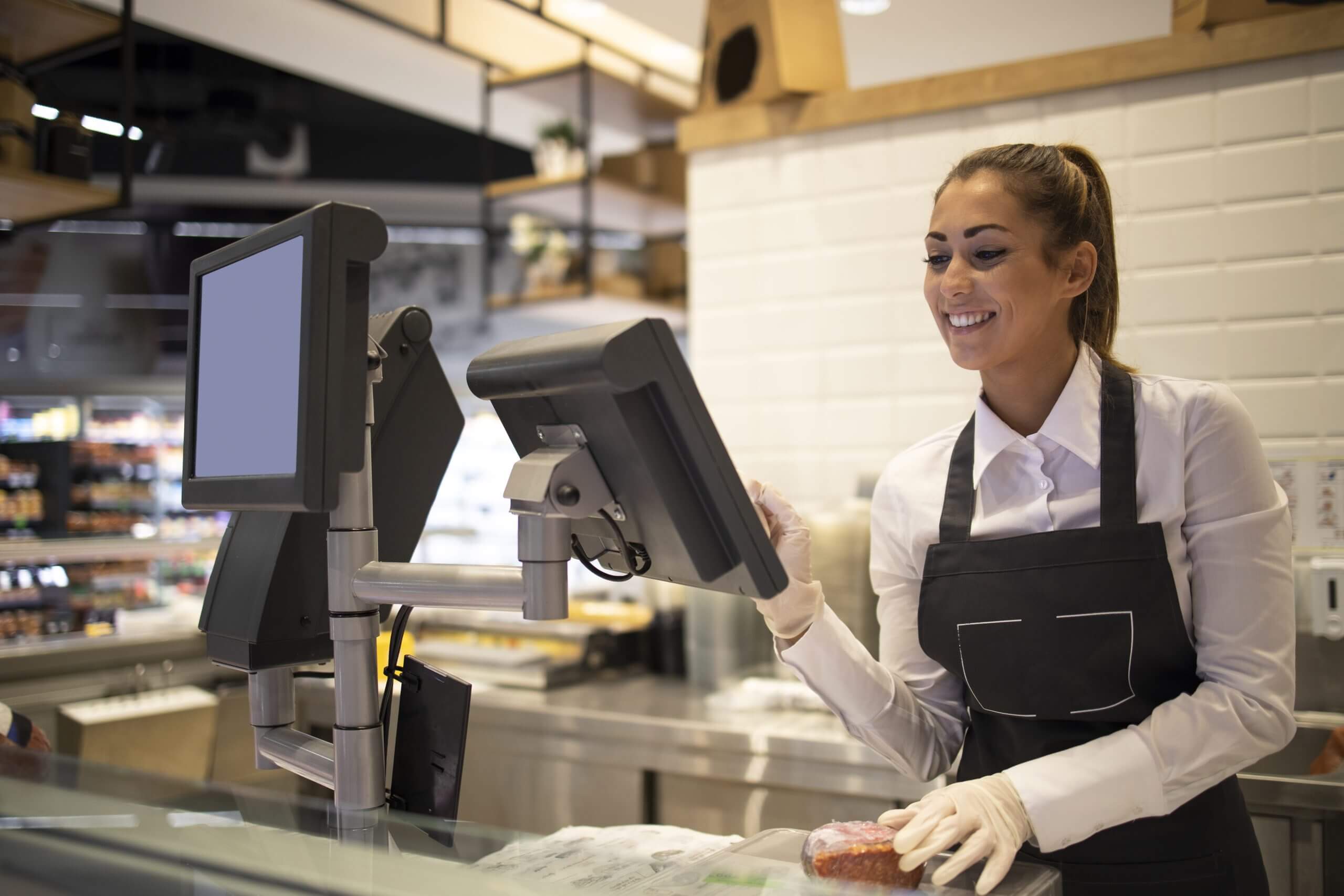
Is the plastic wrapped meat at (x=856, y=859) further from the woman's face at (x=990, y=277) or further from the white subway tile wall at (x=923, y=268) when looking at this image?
the white subway tile wall at (x=923, y=268)

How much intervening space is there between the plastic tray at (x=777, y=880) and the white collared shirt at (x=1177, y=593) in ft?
0.67

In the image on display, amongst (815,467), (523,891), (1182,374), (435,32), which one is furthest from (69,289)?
(523,891)

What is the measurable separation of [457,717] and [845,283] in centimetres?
202

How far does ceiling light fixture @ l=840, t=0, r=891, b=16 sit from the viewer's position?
3830mm

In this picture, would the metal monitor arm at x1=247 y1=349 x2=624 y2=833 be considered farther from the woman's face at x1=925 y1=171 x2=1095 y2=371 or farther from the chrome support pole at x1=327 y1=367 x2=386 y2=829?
the woman's face at x1=925 y1=171 x2=1095 y2=371

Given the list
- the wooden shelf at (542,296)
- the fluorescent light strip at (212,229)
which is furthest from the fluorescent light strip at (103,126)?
the fluorescent light strip at (212,229)

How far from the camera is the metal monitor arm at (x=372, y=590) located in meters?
0.88

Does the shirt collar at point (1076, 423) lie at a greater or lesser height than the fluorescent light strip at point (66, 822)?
greater

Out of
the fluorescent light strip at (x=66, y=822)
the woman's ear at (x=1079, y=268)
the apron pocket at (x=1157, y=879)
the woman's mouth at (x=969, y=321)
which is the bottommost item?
the apron pocket at (x=1157, y=879)

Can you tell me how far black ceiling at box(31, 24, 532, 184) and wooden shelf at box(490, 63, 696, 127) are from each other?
1467 mm

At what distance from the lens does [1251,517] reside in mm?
1256

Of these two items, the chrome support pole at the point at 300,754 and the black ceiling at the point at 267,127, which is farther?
the black ceiling at the point at 267,127

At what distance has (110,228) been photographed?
604 centimetres

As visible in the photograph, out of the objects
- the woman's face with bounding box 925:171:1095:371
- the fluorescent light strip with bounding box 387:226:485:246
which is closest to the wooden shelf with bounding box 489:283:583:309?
the fluorescent light strip with bounding box 387:226:485:246
